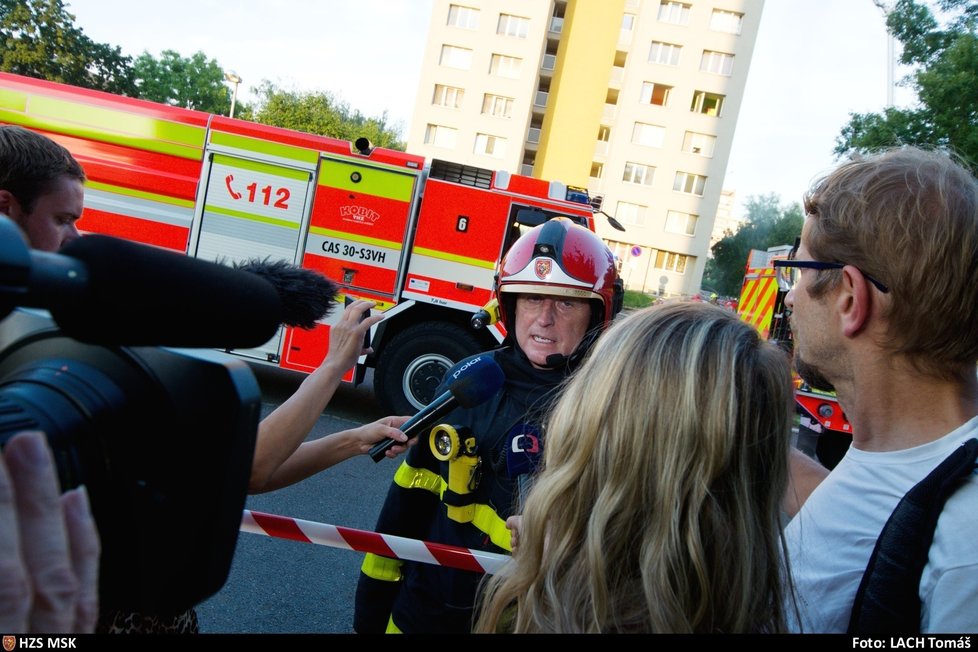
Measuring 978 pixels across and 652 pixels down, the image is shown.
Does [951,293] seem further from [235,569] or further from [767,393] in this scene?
[235,569]

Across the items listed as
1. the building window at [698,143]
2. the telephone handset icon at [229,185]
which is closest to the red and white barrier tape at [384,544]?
the telephone handset icon at [229,185]

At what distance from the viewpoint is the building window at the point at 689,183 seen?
1805 inches

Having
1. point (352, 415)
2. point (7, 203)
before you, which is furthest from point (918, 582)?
point (352, 415)

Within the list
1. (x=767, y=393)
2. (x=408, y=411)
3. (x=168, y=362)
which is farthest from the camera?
(x=408, y=411)

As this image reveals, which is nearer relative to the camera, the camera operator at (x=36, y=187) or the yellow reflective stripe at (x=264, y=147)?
the camera operator at (x=36, y=187)

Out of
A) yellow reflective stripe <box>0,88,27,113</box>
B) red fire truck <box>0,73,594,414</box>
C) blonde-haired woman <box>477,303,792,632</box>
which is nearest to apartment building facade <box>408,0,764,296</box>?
red fire truck <box>0,73,594,414</box>

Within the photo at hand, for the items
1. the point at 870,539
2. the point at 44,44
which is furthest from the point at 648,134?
the point at 870,539

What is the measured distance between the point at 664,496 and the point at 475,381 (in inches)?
32.9

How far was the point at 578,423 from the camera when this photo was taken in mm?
1272

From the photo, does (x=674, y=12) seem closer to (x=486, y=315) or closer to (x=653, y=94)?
(x=653, y=94)

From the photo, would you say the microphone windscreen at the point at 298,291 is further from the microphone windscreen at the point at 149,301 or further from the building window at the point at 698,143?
the building window at the point at 698,143

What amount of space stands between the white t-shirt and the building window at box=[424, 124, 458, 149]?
154 ft

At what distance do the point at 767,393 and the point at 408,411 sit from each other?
618 cm

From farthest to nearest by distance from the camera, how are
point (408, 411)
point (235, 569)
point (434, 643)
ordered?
point (408, 411) → point (235, 569) → point (434, 643)
